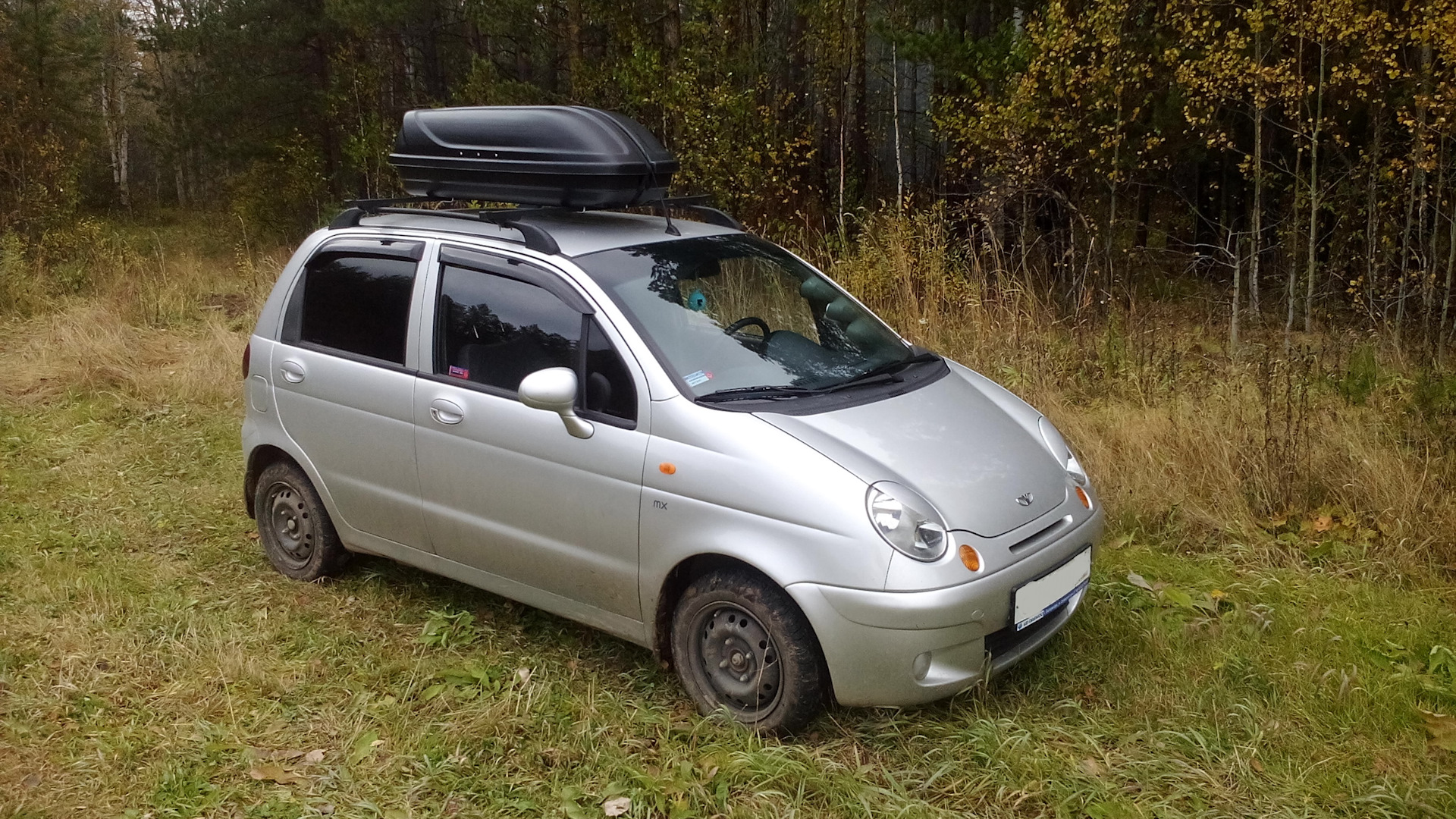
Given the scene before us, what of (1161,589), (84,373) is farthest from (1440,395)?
(84,373)

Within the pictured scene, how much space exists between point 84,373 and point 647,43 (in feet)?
28.0

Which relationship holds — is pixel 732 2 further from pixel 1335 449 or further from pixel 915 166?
pixel 1335 449

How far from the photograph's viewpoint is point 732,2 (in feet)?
46.4

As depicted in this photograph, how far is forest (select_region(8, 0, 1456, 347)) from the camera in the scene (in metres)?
9.48

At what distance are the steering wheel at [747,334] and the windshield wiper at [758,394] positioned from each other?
266 millimetres

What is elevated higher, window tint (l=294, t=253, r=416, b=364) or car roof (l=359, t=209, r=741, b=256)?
car roof (l=359, t=209, r=741, b=256)

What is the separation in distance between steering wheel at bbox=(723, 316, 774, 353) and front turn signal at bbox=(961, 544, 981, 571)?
3.74 feet

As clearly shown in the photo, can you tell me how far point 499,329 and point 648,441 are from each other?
879 mm

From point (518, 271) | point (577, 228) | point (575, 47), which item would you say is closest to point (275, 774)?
point (518, 271)

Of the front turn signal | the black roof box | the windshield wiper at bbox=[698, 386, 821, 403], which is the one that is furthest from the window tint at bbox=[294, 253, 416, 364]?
the front turn signal

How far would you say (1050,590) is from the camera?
11.7 ft

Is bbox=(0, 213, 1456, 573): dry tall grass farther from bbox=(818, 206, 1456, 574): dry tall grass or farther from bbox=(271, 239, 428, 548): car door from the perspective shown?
bbox=(271, 239, 428, 548): car door

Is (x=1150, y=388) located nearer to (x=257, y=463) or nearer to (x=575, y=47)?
(x=257, y=463)

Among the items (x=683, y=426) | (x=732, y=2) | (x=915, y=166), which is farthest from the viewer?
(x=915, y=166)
